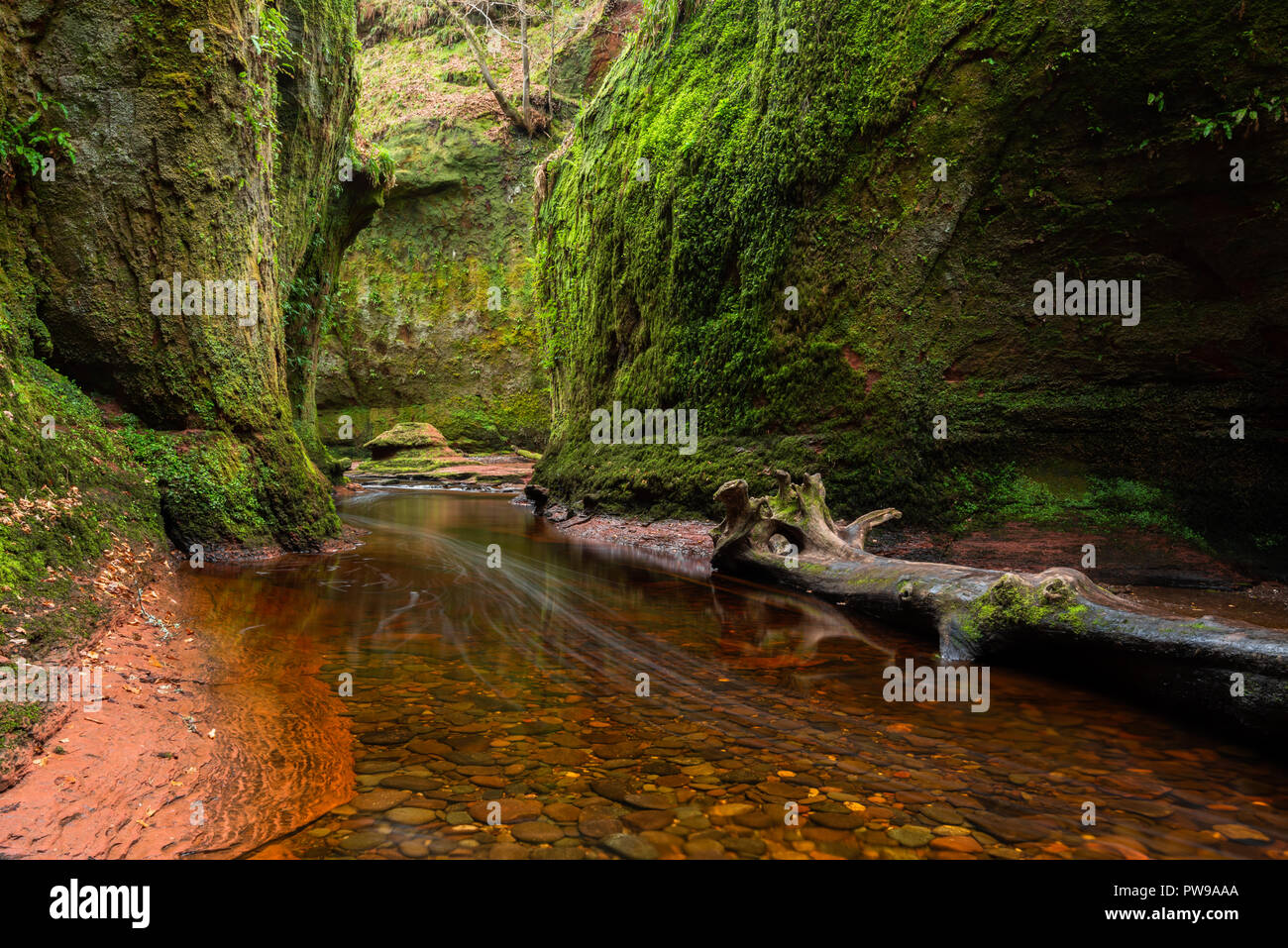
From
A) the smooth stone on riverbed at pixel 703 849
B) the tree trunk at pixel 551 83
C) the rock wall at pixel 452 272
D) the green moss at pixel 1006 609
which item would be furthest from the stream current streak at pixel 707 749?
the tree trunk at pixel 551 83

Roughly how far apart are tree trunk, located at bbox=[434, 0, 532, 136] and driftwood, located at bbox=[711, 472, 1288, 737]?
33.0 m

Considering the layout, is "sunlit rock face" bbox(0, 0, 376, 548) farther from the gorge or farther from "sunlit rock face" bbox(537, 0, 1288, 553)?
"sunlit rock face" bbox(537, 0, 1288, 553)

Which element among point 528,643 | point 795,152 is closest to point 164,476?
point 528,643

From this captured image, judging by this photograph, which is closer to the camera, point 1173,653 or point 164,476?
point 1173,653

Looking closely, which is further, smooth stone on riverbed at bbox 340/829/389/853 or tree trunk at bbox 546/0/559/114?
tree trunk at bbox 546/0/559/114

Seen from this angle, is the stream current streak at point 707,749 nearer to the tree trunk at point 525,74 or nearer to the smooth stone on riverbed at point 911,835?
the smooth stone on riverbed at point 911,835

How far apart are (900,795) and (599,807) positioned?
1.18 meters

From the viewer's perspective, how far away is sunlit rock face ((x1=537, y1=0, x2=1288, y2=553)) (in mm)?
6539

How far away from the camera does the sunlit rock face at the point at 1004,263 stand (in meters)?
6.54

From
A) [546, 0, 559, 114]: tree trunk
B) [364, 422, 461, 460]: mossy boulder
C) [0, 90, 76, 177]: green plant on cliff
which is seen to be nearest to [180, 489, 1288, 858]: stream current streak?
[0, 90, 76, 177]: green plant on cliff

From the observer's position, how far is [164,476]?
6.87 m

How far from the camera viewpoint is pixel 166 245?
7168 millimetres
